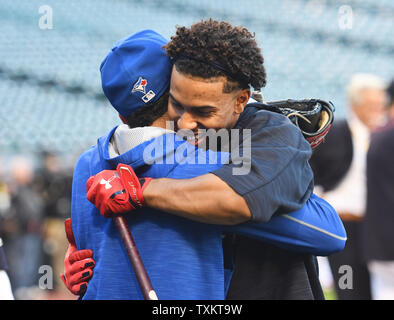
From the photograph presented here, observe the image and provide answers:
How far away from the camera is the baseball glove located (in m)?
1.72

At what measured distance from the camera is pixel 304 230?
4.94 feet

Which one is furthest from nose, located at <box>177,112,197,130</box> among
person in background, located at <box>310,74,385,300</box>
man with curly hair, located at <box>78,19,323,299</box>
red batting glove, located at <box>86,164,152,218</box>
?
person in background, located at <box>310,74,385,300</box>

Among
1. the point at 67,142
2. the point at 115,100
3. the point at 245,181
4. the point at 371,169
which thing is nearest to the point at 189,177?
the point at 245,181

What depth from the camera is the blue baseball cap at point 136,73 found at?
1.66 m

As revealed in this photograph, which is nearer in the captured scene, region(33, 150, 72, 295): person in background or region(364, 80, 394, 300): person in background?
region(364, 80, 394, 300): person in background

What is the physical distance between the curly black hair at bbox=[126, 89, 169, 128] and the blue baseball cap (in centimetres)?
1

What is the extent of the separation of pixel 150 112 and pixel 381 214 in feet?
7.77

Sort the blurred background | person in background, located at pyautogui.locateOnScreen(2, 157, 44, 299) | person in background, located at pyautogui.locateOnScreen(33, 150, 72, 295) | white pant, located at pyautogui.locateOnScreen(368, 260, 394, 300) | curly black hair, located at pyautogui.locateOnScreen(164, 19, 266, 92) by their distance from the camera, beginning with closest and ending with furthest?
curly black hair, located at pyautogui.locateOnScreen(164, 19, 266, 92), white pant, located at pyautogui.locateOnScreen(368, 260, 394, 300), person in background, located at pyautogui.locateOnScreen(2, 157, 44, 299), the blurred background, person in background, located at pyautogui.locateOnScreen(33, 150, 72, 295)

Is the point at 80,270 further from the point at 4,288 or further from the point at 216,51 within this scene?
the point at 216,51

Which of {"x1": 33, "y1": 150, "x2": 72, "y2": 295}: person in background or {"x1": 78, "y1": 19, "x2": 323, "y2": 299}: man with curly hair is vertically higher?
{"x1": 78, "y1": 19, "x2": 323, "y2": 299}: man with curly hair

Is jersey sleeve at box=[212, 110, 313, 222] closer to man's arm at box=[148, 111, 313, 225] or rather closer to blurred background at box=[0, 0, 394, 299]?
man's arm at box=[148, 111, 313, 225]

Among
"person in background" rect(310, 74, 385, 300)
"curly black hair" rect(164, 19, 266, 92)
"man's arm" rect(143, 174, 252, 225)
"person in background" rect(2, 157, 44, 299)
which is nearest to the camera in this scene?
"man's arm" rect(143, 174, 252, 225)

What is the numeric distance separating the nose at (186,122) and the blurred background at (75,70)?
5928 millimetres
